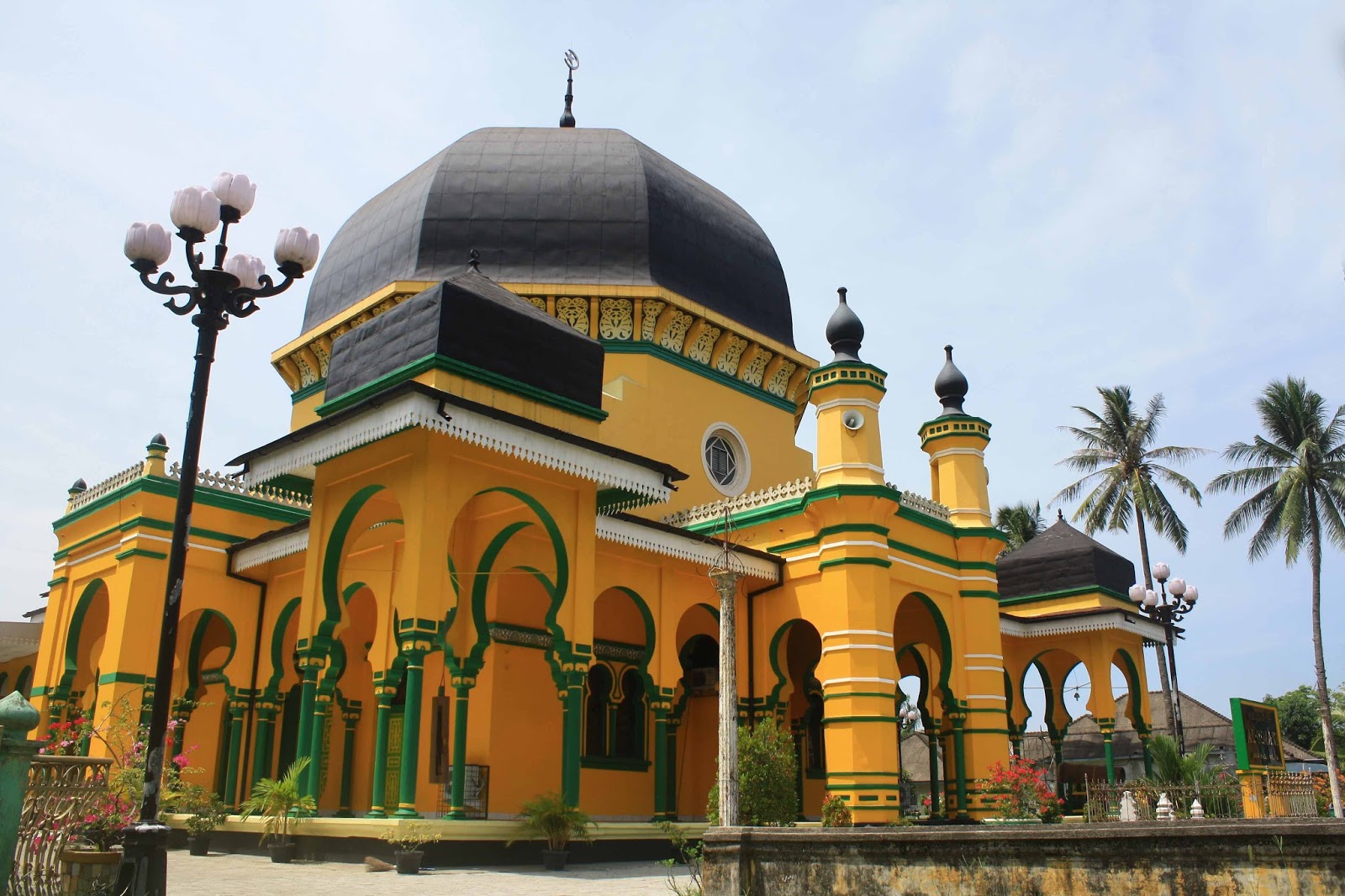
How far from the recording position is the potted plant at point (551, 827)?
37.8 ft

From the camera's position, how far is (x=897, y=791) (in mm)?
15008

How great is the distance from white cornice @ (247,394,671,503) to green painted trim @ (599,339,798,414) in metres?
4.86

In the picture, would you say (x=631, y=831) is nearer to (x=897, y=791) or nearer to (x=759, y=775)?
(x=759, y=775)

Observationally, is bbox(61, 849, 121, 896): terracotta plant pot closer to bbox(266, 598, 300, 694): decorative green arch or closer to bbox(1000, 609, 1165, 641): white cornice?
bbox(266, 598, 300, 694): decorative green arch

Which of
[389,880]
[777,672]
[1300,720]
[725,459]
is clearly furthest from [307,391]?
[1300,720]

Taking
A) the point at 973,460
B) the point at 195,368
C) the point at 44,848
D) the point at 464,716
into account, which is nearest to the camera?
the point at 44,848

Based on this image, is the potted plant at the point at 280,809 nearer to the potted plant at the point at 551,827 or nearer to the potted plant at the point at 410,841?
the potted plant at the point at 410,841

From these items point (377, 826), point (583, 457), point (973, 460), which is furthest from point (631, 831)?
point (973, 460)

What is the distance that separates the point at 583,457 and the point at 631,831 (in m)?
4.64

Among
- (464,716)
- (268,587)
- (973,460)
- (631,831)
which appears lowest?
(631,831)

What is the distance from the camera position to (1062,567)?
74.8 ft

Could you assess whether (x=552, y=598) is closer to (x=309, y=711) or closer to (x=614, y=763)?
(x=309, y=711)

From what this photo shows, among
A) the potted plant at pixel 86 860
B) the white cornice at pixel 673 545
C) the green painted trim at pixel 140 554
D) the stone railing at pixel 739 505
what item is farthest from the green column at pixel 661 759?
the potted plant at pixel 86 860

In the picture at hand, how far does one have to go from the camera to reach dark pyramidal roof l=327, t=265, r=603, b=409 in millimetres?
12484
